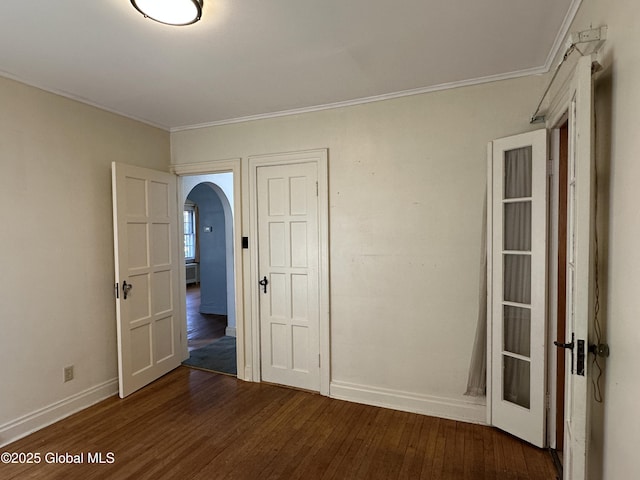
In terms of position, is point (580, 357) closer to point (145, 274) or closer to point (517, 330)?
point (517, 330)

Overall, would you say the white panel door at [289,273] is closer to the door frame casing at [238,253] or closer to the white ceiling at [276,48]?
the door frame casing at [238,253]

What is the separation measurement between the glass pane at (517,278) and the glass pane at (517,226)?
0.08 meters

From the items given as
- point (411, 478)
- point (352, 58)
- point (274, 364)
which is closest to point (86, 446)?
point (274, 364)

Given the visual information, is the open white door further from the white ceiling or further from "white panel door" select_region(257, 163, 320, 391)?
"white panel door" select_region(257, 163, 320, 391)

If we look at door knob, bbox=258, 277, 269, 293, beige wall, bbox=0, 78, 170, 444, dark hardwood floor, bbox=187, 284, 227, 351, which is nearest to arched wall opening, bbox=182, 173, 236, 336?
dark hardwood floor, bbox=187, 284, 227, 351

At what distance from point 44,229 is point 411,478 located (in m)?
3.09

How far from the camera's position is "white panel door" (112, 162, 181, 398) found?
3.17 m

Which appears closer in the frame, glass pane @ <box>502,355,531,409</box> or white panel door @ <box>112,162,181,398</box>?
glass pane @ <box>502,355,531,409</box>

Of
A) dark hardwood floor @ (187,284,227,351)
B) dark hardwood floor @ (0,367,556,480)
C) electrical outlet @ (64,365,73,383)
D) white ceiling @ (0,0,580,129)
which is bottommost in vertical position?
dark hardwood floor @ (187,284,227,351)

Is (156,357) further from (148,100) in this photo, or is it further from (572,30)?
(572,30)

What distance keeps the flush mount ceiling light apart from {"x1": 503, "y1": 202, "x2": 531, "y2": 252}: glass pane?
2193 millimetres

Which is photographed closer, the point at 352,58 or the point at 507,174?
the point at 352,58

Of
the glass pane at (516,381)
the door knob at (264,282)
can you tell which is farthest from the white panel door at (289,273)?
the glass pane at (516,381)

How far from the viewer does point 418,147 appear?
2.84 m
